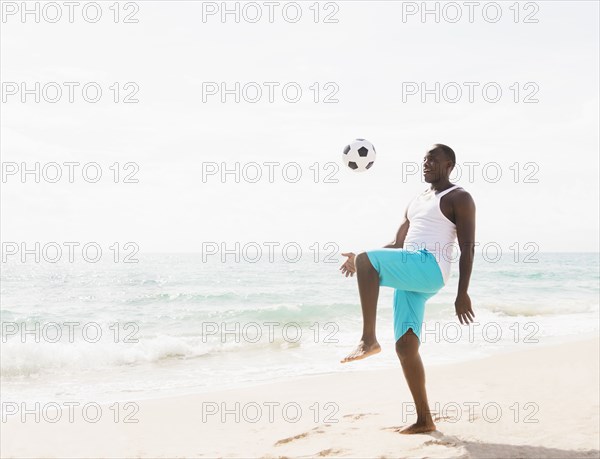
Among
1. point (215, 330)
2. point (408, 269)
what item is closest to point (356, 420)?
point (408, 269)

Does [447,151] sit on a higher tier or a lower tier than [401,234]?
higher

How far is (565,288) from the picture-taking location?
3366cm

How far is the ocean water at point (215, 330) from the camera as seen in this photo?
410 inches

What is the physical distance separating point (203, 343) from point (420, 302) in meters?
10.5

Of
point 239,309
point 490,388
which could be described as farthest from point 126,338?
point 490,388

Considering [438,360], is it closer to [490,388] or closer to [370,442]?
[490,388]

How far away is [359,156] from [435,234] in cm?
181

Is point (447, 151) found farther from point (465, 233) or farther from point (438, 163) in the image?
point (465, 233)

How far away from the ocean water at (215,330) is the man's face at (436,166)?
5686 mm

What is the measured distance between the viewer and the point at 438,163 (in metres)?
4.84

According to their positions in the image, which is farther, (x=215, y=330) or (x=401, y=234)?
(x=215, y=330)

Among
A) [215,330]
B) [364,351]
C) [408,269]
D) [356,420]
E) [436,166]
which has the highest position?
[436,166]

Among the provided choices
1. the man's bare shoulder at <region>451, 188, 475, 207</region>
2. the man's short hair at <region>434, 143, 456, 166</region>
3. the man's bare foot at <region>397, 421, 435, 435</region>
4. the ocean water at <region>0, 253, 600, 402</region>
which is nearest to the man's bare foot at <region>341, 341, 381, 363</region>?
Result: the man's bare foot at <region>397, 421, 435, 435</region>

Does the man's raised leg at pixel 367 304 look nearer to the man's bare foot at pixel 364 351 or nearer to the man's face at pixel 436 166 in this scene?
the man's bare foot at pixel 364 351
